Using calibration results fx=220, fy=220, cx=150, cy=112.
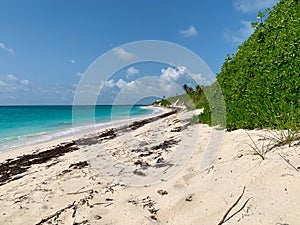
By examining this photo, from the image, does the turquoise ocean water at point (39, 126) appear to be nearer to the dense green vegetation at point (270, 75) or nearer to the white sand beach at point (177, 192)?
the white sand beach at point (177, 192)

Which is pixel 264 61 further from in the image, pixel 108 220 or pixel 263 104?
pixel 108 220

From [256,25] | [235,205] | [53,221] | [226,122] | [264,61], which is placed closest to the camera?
[235,205]

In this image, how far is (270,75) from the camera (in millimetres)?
4527

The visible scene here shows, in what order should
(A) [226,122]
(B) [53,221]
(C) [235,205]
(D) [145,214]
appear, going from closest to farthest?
(C) [235,205] → (D) [145,214] → (B) [53,221] → (A) [226,122]

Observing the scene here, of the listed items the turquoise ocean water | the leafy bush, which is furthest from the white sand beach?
the turquoise ocean water

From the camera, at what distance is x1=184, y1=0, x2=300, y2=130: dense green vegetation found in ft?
13.3

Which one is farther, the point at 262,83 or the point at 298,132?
the point at 262,83

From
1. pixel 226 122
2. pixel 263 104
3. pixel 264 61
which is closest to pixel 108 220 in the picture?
pixel 263 104

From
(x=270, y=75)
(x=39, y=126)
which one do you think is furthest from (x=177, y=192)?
(x=39, y=126)

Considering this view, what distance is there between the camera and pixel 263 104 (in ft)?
15.8

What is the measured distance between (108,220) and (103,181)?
1601 mm

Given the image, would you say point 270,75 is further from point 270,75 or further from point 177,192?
point 177,192

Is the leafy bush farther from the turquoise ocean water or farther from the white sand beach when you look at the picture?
the turquoise ocean water

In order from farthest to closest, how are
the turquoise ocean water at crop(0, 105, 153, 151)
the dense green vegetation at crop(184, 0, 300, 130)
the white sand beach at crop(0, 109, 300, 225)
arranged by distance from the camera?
1. the turquoise ocean water at crop(0, 105, 153, 151)
2. the dense green vegetation at crop(184, 0, 300, 130)
3. the white sand beach at crop(0, 109, 300, 225)
